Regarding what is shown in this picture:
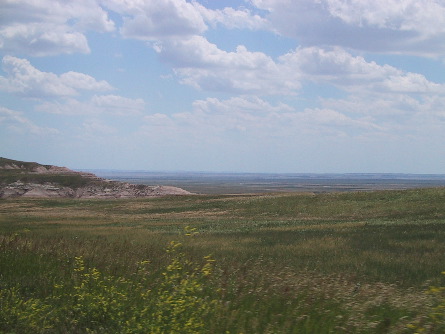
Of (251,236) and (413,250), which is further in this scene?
(251,236)

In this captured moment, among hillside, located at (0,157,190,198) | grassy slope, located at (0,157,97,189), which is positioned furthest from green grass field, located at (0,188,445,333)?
grassy slope, located at (0,157,97,189)

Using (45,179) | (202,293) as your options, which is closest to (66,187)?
(45,179)

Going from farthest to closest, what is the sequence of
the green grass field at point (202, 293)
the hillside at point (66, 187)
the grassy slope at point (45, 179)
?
the grassy slope at point (45, 179) → the hillside at point (66, 187) → the green grass field at point (202, 293)

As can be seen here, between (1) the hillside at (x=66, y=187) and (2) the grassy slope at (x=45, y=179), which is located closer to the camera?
(1) the hillside at (x=66, y=187)

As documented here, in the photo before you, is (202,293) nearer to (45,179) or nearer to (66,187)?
(66,187)

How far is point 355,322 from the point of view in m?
5.69

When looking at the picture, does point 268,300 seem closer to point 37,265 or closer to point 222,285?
point 222,285

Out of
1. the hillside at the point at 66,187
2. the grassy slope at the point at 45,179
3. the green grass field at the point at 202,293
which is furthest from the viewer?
the grassy slope at the point at 45,179

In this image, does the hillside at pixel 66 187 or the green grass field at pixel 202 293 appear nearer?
the green grass field at pixel 202 293

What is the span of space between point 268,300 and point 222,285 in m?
0.89

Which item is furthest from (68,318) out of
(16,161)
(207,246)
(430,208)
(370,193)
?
(16,161)

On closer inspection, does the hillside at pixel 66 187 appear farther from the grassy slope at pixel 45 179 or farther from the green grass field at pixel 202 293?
the green grass field at pixel 202 293

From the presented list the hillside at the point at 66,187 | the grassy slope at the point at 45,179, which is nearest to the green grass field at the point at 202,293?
the hillside at the point at 66,187

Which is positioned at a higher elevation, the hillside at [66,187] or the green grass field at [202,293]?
the green grass field at [202,293]
